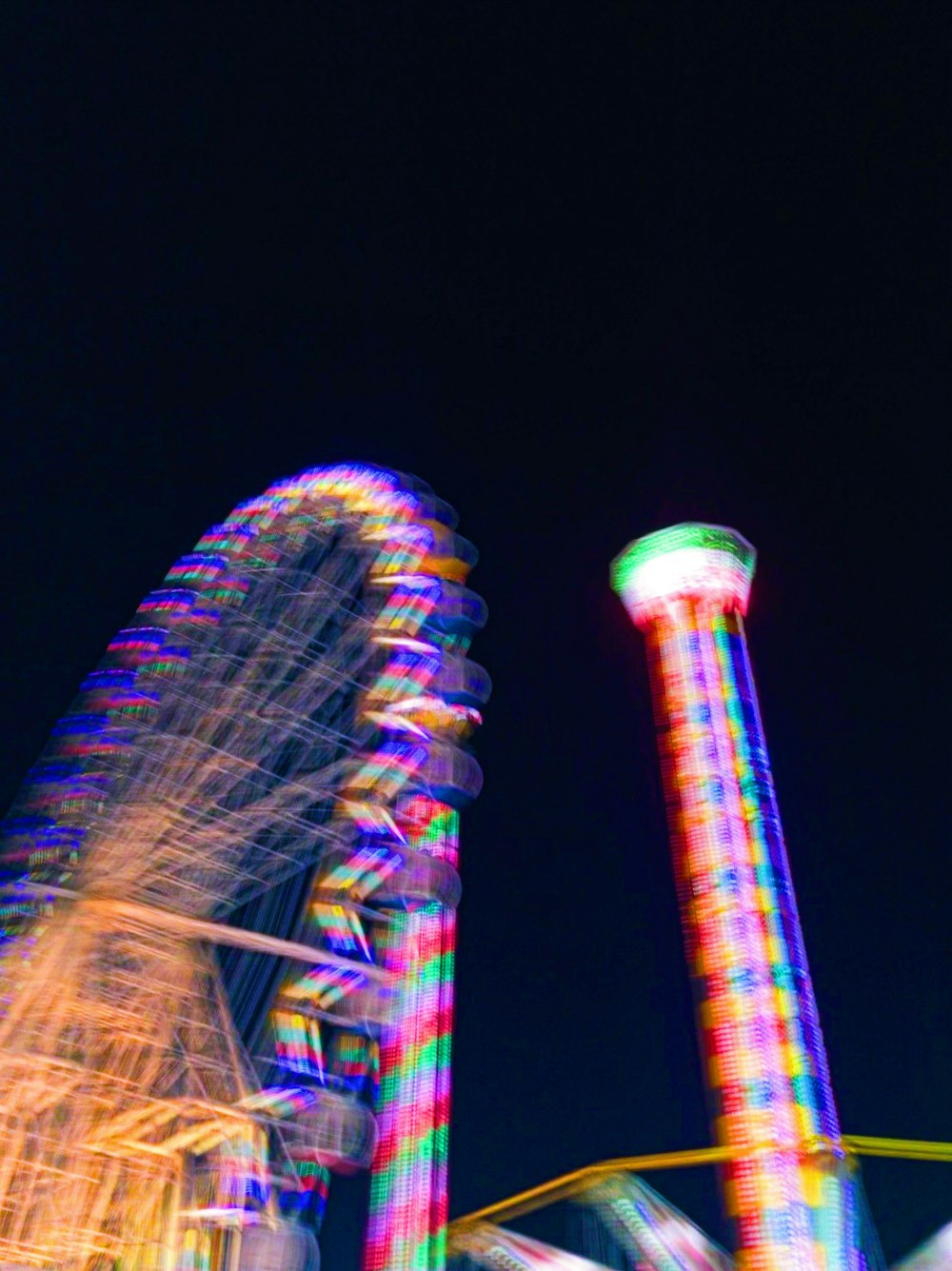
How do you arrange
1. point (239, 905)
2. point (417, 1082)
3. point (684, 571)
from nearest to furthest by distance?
point (239, 905) → point (417, 1082) → point (684, 571)

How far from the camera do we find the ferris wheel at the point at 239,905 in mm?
12078

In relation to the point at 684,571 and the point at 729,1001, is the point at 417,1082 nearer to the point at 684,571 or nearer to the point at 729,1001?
the point at 729,1001

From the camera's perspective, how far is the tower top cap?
19.9m

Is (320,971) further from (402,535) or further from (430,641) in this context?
(402,535)

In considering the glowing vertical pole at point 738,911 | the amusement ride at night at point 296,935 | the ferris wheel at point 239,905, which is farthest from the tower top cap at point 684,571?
the ferris wheel at point 239,905

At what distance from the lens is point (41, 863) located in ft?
41.2

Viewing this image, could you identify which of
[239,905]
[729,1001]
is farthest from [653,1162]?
[239,905]

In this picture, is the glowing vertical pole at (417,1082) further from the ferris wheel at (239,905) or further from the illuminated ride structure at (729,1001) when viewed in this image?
the illuminated ride structure at (729,1001)

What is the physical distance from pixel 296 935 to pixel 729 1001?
215 inches

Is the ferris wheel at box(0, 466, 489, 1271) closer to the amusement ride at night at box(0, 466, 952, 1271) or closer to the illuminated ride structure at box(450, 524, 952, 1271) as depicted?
the amusement ride at night at box(0, 466, 952, 1271)

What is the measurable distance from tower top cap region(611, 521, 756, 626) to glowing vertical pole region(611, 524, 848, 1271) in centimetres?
2

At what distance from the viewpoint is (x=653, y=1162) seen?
1700cm

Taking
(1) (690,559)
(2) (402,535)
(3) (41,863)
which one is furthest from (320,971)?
(1) (690,559)

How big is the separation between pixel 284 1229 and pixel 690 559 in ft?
37.2
